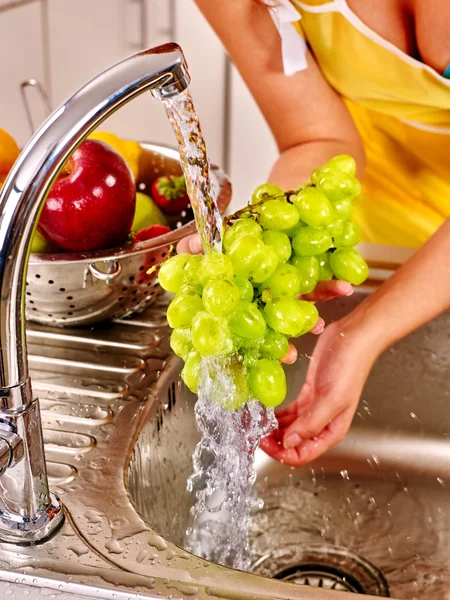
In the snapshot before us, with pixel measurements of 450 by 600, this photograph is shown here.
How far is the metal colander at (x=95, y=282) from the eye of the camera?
A: 77cm

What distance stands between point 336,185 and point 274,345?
176 mm

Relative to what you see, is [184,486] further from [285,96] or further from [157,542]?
[285,96]

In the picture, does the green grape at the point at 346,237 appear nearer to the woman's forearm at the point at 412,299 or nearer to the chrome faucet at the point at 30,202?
the woman's forearm at the point at 412,299

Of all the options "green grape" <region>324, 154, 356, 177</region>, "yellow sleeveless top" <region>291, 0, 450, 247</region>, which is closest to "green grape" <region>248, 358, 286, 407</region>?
"green grape" <region>324, 154, 356, 177</region>

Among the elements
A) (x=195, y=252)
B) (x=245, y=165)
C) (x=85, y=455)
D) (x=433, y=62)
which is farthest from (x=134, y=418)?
(x=245, y=165)

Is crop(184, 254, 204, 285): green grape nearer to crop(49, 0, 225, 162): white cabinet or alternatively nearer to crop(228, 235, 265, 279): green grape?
crop(228, 235, 265, 279): green grape

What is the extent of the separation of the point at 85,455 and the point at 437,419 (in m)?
0.50

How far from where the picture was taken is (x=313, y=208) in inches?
26.2

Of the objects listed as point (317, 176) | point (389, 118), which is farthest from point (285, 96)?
point (317, 176)

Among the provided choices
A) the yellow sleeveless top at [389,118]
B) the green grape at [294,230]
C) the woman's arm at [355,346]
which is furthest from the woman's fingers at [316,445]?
the yellow sleeveless top at [389,118]

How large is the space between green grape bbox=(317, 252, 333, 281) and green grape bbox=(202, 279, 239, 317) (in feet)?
0.68

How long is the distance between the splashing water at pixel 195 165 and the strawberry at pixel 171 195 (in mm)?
296

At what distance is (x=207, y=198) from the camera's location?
0.62 meters

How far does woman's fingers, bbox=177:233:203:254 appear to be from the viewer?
73 centimetres
